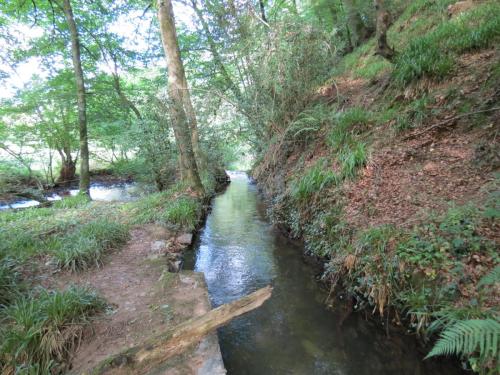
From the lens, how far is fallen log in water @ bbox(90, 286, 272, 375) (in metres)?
1.96

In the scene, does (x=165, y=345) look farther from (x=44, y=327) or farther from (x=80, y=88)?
(x=80, y=88)

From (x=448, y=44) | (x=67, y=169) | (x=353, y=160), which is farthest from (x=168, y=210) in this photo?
(x=67, y=169)

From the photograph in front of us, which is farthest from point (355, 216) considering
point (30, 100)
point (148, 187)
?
point (30, 100)

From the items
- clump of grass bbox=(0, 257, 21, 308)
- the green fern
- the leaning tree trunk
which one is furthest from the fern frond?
the leaning tree trunk

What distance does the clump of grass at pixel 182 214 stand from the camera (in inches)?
237

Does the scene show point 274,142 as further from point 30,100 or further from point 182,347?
point 30,100

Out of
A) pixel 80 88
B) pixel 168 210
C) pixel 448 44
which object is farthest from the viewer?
pixel 80 88

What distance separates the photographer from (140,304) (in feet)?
10.3

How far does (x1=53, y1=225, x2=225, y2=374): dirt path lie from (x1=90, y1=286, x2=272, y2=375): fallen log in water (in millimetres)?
275

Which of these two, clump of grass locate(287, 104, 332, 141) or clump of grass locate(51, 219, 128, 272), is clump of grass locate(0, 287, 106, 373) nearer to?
clump of grass locate(51, 219, 128, 272)

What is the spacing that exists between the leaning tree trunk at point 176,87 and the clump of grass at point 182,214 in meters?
0.97

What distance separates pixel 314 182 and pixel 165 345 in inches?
143

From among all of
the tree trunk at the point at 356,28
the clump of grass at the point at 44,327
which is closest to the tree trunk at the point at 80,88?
the clump of grass at the point at 44,327

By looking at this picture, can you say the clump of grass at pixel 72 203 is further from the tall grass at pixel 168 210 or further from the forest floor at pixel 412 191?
the forest floor at pixel 412 191
